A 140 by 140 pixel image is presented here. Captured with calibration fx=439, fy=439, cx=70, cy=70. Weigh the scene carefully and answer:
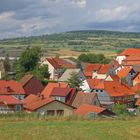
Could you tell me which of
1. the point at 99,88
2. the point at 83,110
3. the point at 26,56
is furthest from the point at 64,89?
the point at 26,56

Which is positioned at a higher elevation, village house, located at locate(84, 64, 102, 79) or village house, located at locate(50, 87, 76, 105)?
village house, located at locate(50, 87, 76, 105)

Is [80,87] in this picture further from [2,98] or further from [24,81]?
[2,98]

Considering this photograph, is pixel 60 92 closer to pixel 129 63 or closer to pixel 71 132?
pixel 71 132

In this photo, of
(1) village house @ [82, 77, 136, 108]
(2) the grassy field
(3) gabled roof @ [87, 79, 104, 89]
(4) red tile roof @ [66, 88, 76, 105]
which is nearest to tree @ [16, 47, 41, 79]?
(3) gabled roof @ [87, 79, 104, 89]

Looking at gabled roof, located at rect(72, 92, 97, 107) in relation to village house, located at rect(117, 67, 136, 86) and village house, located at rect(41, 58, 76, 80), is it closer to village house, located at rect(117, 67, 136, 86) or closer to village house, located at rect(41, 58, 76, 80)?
village house, located at rect(117, 67, 136, 86)

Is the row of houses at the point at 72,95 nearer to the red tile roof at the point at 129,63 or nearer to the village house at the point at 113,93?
the village house at the point at 113,93

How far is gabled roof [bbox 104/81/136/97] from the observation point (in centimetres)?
6869

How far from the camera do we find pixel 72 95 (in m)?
60.0

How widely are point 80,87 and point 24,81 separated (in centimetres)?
1292

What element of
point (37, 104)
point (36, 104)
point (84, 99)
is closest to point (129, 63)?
point (84, 99)

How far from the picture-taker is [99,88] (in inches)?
2744

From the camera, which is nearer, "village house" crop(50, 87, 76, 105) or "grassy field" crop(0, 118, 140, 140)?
"grassy field" crop(0, 118, 140, 140)

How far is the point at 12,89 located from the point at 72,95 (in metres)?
8.96

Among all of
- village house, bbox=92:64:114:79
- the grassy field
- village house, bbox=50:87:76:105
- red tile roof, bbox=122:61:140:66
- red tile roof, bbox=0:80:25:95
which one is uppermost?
the grassy field
